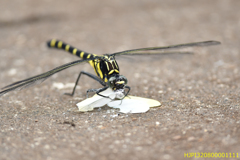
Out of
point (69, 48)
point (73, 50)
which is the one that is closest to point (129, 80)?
point (73, 50)

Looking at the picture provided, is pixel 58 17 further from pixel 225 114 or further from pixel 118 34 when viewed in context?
pixel 225 114

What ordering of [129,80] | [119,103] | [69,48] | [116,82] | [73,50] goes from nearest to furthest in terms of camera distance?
[116,82] < [119,103] < [129,80] < [73,50] < [69,48]

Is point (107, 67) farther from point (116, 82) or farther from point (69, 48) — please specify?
point (69, 48)

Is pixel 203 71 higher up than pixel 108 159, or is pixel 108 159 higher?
pixel 203 71

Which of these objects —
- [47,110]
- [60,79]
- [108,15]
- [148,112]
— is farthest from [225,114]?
[108,15]

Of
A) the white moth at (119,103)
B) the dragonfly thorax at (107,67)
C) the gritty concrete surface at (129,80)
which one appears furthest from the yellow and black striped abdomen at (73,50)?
the white moth at (119,103)

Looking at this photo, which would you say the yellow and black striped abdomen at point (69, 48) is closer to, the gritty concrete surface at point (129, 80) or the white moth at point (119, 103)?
the gritty concrete surface at point (129, 80)
